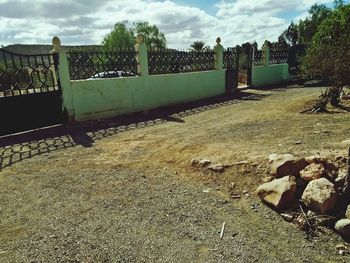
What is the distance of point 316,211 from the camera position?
10.6 ft

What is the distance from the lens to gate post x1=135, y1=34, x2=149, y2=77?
9.56 m

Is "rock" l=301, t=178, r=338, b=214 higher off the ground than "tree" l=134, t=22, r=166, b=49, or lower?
lower

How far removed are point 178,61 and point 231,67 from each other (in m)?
4.04

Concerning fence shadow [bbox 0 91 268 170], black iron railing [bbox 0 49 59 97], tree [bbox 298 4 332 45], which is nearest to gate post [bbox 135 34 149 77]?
fence shadow [bbox 0 91 268 170]

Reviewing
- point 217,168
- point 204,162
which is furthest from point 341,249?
point 204,162

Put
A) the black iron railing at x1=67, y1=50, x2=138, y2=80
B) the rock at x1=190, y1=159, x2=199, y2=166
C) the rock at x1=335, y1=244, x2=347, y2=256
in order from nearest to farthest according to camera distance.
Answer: the rock at x1=335, y1=244, x2=347, y2=256 → the rock at x1=190, y1=159, x2=199, y2=166 → the black iron railing at x1=67, y1=50, x2=138, y2=80

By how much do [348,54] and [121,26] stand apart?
121 ft

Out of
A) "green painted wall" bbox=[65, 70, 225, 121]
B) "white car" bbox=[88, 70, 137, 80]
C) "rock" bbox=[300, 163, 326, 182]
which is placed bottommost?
"rock" bbox=[300, 163, 326, 182]

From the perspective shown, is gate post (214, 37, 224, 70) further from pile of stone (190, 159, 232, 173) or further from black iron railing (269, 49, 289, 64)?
pile of stone (190, 159, 232, 173)

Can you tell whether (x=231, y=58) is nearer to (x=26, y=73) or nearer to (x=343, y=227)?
(x=26, y=73)

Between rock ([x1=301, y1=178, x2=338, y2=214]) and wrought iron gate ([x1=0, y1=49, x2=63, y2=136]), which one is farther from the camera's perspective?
wrought iron gate ([x1=0, y1=49, x2=63, y2=136])

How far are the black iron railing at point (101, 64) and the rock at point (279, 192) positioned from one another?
21.5ft

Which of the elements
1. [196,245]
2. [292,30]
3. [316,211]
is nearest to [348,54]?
[316,211]

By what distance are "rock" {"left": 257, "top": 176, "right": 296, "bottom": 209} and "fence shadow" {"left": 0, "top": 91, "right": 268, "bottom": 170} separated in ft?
13.2
